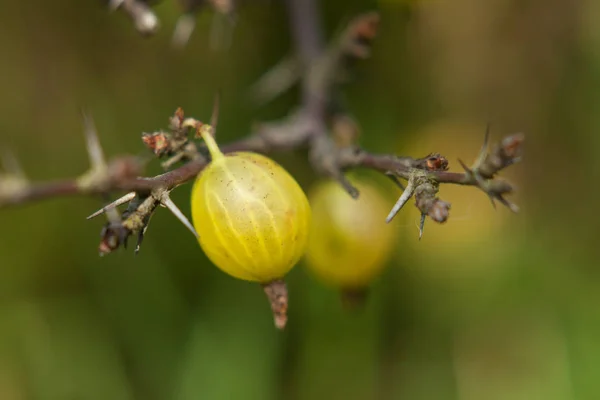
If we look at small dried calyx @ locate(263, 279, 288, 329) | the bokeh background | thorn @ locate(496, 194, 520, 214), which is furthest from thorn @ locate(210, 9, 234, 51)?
thorn @ locate(496, 194, 520, 214)

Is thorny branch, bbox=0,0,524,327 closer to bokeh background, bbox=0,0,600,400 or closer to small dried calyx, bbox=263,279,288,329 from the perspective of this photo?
small dried calyx, bbox=263,279,288,329

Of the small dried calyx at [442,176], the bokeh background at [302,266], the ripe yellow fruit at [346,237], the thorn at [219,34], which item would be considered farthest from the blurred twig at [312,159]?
the bokeh background at [302,266]

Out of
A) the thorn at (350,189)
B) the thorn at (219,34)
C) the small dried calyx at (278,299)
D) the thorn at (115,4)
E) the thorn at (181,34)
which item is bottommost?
the small dried calyx at (278,299)

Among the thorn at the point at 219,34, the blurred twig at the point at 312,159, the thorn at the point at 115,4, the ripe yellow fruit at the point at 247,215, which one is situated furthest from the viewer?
the thorn at the point at 219,34

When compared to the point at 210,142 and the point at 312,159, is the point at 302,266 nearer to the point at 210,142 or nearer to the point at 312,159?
the point at 312,159

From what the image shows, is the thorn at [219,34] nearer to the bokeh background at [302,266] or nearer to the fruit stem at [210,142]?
the bokeh background at [302,266]

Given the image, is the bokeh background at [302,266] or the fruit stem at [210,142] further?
the bokeh background at [302,266]

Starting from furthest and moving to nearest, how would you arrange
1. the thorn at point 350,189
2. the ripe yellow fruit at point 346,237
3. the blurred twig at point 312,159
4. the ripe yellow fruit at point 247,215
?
the ripe yellow fruit at point 346,237
the thorn at point 350,189
the ripe yellow fruit at point 247,215
the blurred twig at point 312,159

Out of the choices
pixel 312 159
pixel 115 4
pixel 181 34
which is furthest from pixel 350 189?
pixel 181 34

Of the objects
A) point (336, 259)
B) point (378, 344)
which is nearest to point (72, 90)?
point (336, 259)
